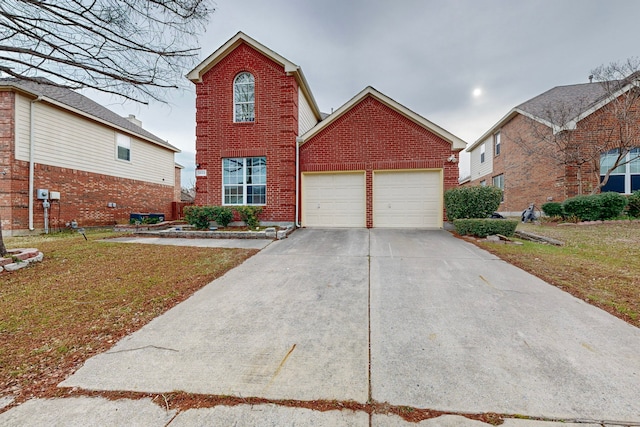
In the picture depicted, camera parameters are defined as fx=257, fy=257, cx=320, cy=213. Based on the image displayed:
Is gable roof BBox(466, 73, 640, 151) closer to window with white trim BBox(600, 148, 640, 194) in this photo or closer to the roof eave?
window with white trim BBox(600, 148, 640, 194)

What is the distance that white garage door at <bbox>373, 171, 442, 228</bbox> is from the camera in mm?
9570

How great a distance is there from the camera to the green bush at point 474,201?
25.8 ft

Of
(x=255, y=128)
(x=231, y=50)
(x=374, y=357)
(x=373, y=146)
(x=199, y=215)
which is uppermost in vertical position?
(x=231, y=50)

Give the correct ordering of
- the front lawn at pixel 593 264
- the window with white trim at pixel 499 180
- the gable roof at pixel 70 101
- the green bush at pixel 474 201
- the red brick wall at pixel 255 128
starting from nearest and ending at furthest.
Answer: the front lawn at pixel 593 264 → the green bush at pixel 474 201 → the gable roof at pixel 70 101 → the red brick wall at pixel 255 128 → the window with white trim at pixel 499 180

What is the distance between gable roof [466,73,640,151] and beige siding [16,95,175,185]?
21726mm

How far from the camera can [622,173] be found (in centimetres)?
1207

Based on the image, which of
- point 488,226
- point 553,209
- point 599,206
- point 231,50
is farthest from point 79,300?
point 553,209

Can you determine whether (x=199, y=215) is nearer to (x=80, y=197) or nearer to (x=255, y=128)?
(x=255, y=128)

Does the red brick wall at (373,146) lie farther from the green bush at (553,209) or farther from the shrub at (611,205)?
the shrub at (611,205)

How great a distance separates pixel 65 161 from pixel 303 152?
10250 millimetres

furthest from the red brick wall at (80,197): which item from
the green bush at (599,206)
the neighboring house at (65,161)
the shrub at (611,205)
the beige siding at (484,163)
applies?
the beige siding at (484,163)

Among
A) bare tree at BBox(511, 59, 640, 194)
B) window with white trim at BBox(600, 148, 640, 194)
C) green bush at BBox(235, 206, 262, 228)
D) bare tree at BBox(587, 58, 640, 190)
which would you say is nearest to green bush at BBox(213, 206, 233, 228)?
green bush at BBox(235, 206, 262, 228)

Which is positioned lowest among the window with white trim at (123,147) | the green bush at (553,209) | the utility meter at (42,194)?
the green bush at (553,209)

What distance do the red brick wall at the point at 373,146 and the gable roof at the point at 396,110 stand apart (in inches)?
4.7
